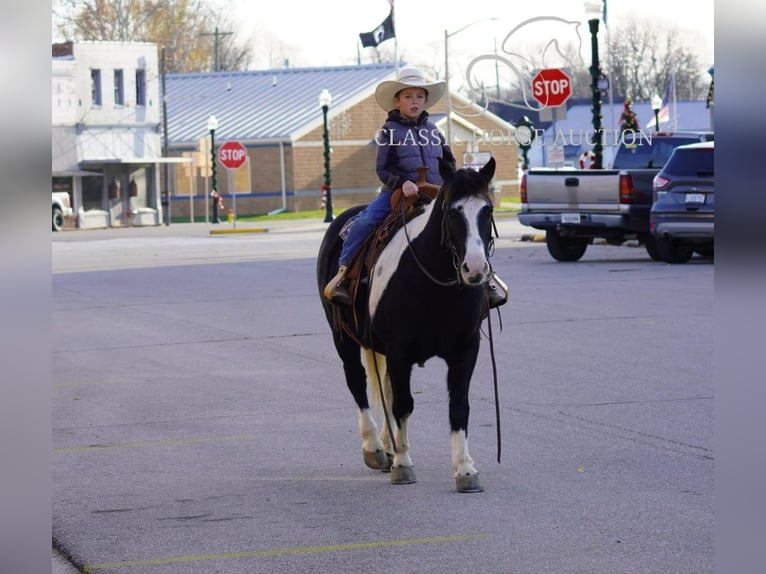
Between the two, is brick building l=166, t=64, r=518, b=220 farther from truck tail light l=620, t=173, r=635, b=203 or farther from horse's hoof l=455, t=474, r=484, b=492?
horse's hoof l=455, t=474, r=484, b=492

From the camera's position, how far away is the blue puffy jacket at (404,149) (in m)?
8.16

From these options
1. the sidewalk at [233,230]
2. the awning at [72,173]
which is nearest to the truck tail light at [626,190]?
the sidewalk at [233,230]

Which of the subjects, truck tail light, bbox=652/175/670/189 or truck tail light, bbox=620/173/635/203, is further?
truck tail light, bbox=620/173/635/203

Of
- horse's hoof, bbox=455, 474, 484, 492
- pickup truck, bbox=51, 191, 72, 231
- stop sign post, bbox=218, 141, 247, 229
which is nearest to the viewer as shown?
horse's hoof, bbox=455, 474, 484, 492

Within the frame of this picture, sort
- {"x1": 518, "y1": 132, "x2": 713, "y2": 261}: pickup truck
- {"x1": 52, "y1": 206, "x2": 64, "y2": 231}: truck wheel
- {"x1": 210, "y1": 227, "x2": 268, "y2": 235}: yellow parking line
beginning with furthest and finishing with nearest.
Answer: {"x1": 52, "y1": 206, "x2": 64, "y2": 231}: truck wheel, {"x1": 210, "y1": 227, "x2": 268, "y2": 235}: yellow parking line, {"x1": 518, "y1": 132, "x2": 713, "y2": 261}: pickup truck

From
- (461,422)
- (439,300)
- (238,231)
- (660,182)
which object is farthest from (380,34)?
(461,422)

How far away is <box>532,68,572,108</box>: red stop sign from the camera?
32375mm

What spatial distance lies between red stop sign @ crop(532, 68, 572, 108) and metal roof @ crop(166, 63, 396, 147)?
3077 centimetres

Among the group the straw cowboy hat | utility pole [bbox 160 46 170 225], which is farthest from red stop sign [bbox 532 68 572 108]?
utility pole [bbox 160 46 170 225]

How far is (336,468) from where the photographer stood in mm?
8375

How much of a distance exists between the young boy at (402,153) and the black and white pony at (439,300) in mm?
272

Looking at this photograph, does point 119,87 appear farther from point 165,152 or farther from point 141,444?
point 141,444

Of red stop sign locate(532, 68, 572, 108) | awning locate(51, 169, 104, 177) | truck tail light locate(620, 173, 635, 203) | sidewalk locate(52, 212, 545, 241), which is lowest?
sidewalk locate(52, 212, 545, 241)

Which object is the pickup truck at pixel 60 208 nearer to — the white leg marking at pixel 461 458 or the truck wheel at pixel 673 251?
the truck wheel at pixel 673 251
